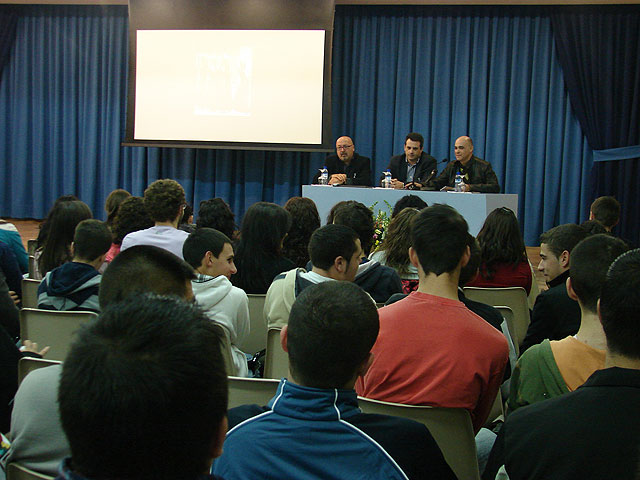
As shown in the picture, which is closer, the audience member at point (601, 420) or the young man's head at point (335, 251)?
the audience member at point (601, 420)

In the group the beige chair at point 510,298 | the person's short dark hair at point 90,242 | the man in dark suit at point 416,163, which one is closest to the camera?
the person's short dark hair at point 90,242

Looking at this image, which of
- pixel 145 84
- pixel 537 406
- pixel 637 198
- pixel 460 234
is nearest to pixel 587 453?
pixel 537 406

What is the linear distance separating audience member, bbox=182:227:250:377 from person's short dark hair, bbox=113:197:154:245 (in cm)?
125

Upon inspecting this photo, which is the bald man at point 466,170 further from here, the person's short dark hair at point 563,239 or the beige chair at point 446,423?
the beige chair at point 446,423

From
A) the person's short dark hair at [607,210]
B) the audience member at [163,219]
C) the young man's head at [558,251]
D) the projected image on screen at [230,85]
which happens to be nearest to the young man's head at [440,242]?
the young man's head at [558,251]

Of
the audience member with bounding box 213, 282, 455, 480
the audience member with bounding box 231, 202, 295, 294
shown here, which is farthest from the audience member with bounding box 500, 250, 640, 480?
the audience member with bounding box 231, 202, 295, 294

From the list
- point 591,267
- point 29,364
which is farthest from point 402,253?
point 29,364

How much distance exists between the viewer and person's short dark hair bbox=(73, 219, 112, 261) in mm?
2660

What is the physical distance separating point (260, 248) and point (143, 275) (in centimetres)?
176

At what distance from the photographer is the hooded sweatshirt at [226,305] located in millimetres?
2469

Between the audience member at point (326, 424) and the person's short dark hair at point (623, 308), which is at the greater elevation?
the person's short dark hair at point (623, 308)

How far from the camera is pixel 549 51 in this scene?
809cm

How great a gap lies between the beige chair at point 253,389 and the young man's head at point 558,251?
1610 millimetres

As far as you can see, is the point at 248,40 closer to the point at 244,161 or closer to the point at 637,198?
the point at 244,161
